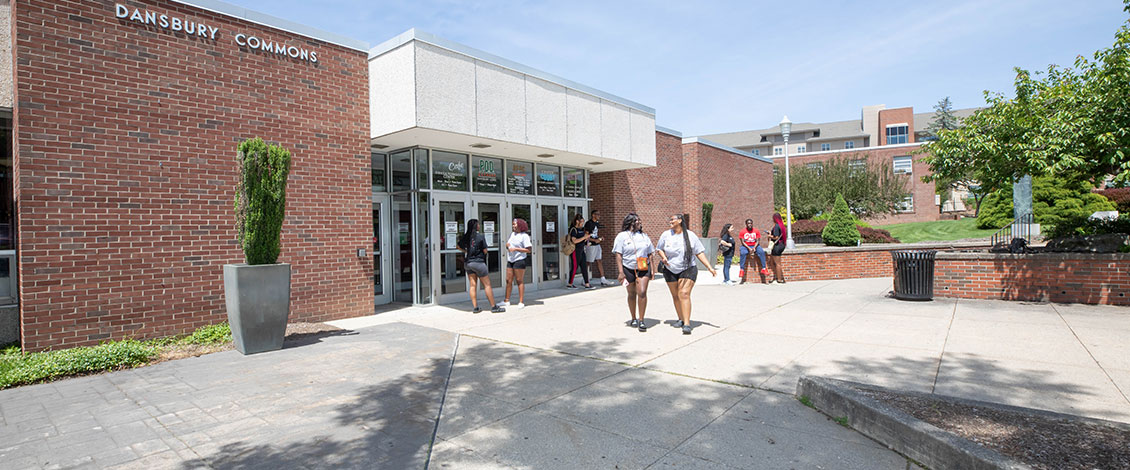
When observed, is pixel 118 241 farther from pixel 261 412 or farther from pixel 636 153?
pixel 636 153

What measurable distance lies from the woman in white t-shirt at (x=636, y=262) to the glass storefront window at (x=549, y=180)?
518 centimetres

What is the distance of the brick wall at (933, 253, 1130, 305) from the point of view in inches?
349

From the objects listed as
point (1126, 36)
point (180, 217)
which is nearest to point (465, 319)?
point (180, 217)

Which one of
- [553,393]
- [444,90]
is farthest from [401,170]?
[553,393]

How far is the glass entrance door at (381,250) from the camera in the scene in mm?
10773

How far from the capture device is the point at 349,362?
604 cm

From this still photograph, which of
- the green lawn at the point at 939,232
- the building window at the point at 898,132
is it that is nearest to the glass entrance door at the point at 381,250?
the green lawn at the point at 939,232

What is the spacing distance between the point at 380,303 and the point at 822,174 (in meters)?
40.3

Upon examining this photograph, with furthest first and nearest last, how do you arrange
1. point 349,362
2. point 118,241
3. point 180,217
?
point 180,217 < point 118,241 < point 349,362

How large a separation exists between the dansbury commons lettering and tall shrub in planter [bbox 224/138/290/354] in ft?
8.10

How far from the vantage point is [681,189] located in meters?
17.6

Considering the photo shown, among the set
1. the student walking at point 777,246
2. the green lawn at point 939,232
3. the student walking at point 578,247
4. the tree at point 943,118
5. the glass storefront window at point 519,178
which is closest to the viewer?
the glass storefront window at point 519,178

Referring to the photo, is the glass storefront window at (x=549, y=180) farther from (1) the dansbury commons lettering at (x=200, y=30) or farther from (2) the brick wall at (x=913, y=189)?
(2) the brick wall at (x=913, y=189)

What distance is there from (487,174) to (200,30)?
5.40 metres
